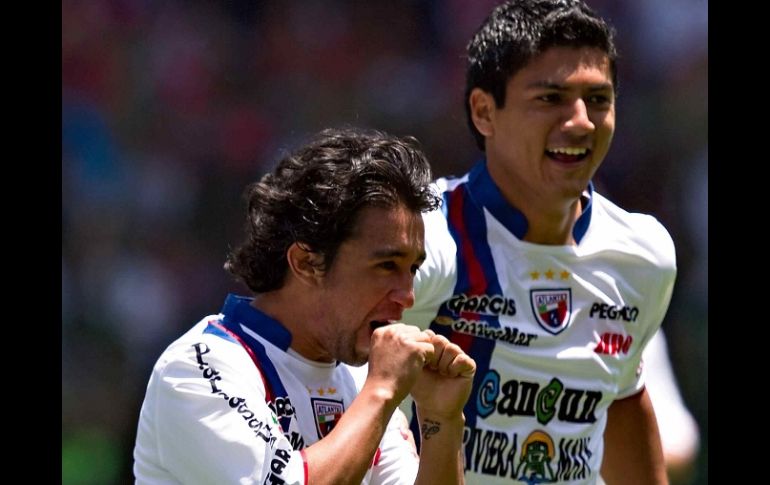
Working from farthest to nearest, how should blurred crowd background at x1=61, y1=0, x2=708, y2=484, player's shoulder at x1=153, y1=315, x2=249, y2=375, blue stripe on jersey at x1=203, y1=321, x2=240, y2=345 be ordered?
blurred crowd background at x1=61, y1=0, x2=708, y2=484
blue stripe on jersey at x1=203, y1=321, x2=240, y2=345
player's shoulder at x1=153, y1=315, x2=249, y2=375

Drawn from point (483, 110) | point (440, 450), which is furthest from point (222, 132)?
point (440, 450)

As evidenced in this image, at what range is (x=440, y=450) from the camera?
10.4 feet

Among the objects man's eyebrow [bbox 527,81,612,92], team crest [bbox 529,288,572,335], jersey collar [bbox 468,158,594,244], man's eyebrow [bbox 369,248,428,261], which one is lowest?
team crest [bbox 529,288,572,335]

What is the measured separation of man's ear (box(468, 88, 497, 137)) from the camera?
182 inches

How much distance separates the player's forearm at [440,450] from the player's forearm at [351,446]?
0.27 m

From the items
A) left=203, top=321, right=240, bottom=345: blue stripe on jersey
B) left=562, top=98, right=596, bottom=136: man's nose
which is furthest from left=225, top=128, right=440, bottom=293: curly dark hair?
left=562, top=98, right=596, bottom=136: man's nose

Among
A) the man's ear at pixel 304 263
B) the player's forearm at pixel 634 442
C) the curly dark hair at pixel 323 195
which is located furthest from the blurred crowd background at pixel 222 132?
the man's ear at pixel 304 263

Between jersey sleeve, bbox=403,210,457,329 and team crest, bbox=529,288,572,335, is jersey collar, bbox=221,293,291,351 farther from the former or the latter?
team crest, bbox=529,288,572,335

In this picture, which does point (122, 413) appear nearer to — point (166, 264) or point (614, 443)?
point (166, 264)

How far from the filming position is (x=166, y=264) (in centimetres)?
771

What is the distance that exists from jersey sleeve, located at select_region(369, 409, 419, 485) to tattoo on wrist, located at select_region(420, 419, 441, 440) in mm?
96

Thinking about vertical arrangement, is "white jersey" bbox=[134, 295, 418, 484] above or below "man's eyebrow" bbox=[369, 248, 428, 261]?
below

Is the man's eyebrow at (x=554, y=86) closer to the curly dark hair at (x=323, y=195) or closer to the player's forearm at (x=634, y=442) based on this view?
the curly dark hair at (x=323, y=195)
